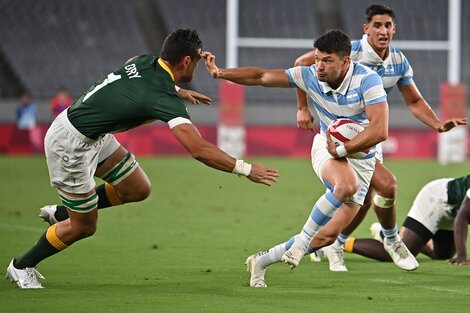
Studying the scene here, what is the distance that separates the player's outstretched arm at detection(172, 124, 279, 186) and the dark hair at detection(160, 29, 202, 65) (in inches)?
23.0

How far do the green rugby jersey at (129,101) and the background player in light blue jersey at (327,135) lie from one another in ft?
2.50

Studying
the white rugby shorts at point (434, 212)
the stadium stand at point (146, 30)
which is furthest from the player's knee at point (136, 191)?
the stadium stand at point (146, 30)

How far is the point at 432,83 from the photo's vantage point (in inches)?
1161

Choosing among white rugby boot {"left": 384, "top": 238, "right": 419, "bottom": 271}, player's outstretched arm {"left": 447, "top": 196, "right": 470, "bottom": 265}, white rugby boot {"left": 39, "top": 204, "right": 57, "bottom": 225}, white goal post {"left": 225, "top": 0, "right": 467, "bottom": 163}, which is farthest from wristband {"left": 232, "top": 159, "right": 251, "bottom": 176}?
white goal post {"left": 225, "top": 0, "right": 467, "bottom": 163}

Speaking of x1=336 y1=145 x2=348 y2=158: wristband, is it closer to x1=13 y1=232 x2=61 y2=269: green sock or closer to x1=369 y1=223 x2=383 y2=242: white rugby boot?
x1=369 y1=223 x2=383 y2=242: white rugby boot

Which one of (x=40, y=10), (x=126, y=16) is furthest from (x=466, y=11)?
(x=40, y=10)

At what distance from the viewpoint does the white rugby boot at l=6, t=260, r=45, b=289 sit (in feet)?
24.4

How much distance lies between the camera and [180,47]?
734cm

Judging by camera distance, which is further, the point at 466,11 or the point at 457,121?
the point at 466,11

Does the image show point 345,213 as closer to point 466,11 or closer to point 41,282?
point 41,282

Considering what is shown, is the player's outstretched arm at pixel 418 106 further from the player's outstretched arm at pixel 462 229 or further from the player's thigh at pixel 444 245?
the player's thigh at pixel 444 245

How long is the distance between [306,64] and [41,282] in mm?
2807

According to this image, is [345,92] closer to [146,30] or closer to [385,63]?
[385,63]

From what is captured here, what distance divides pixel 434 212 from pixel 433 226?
0.40 ft
